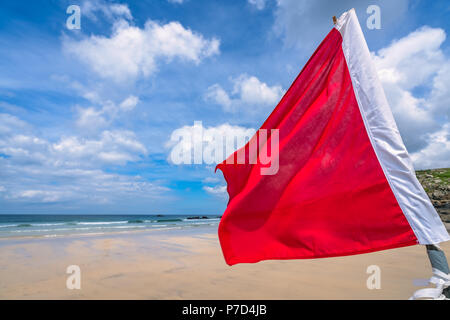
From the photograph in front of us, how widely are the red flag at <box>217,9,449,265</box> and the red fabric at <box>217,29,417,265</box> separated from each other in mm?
11

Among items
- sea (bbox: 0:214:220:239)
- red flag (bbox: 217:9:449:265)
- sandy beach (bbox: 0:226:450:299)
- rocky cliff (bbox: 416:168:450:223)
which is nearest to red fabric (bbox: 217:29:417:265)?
red flag (bbox: 217:9:449:265)

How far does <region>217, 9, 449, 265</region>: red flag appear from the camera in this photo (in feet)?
9.97

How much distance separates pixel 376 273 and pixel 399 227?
322cm

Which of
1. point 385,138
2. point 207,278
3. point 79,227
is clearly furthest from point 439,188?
point 79,227

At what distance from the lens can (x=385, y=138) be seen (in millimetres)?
3211

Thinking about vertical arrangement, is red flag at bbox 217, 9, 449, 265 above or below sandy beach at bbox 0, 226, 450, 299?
above

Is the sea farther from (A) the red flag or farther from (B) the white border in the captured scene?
(B) the white border

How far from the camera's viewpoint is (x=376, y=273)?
5.56m

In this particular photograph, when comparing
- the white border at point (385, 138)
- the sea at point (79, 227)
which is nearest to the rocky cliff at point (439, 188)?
the sea at point (79, 227)

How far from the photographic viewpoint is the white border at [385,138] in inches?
115

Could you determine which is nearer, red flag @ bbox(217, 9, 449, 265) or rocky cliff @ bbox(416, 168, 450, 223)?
red flag @ bbox(217, 9, 449, 265)

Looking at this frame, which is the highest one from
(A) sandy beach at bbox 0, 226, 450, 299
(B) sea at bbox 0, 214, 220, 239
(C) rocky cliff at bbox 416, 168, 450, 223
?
(C) rocky cliff at bbox 416, 168, 450, 223
